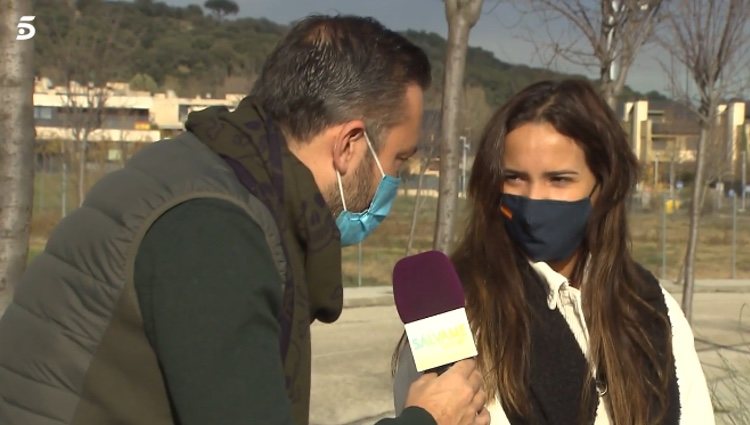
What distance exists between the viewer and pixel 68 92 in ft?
67.4

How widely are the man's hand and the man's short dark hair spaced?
0.51 m

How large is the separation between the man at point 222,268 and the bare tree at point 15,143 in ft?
6.48

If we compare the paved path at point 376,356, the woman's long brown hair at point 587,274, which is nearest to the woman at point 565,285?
the woman's long brown hair at point 587,274

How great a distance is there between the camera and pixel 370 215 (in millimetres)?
2443

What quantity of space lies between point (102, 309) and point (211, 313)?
22 centimetres

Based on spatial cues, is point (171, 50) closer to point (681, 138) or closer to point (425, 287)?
point (681, 138)

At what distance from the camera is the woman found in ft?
9.14

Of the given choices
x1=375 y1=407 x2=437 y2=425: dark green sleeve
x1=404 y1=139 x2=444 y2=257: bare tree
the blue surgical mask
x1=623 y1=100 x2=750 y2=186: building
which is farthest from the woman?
x1=404 y1=139 x2=444 y2=257: bare tree

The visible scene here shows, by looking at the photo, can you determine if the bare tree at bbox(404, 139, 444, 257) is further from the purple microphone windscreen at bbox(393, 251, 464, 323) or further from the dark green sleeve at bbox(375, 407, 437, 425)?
the dark green sleeve at bbox(375, 407, 437, 425)

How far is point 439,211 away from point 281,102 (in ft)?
15.9

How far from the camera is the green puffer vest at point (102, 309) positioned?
1775mm

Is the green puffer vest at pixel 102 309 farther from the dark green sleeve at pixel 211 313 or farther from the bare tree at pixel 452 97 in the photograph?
the bare tree at pixel 452 97

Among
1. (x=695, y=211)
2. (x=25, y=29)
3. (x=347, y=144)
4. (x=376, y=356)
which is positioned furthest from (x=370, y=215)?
(x=695, y=211)

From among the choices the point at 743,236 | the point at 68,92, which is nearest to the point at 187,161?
the point at 68,92
